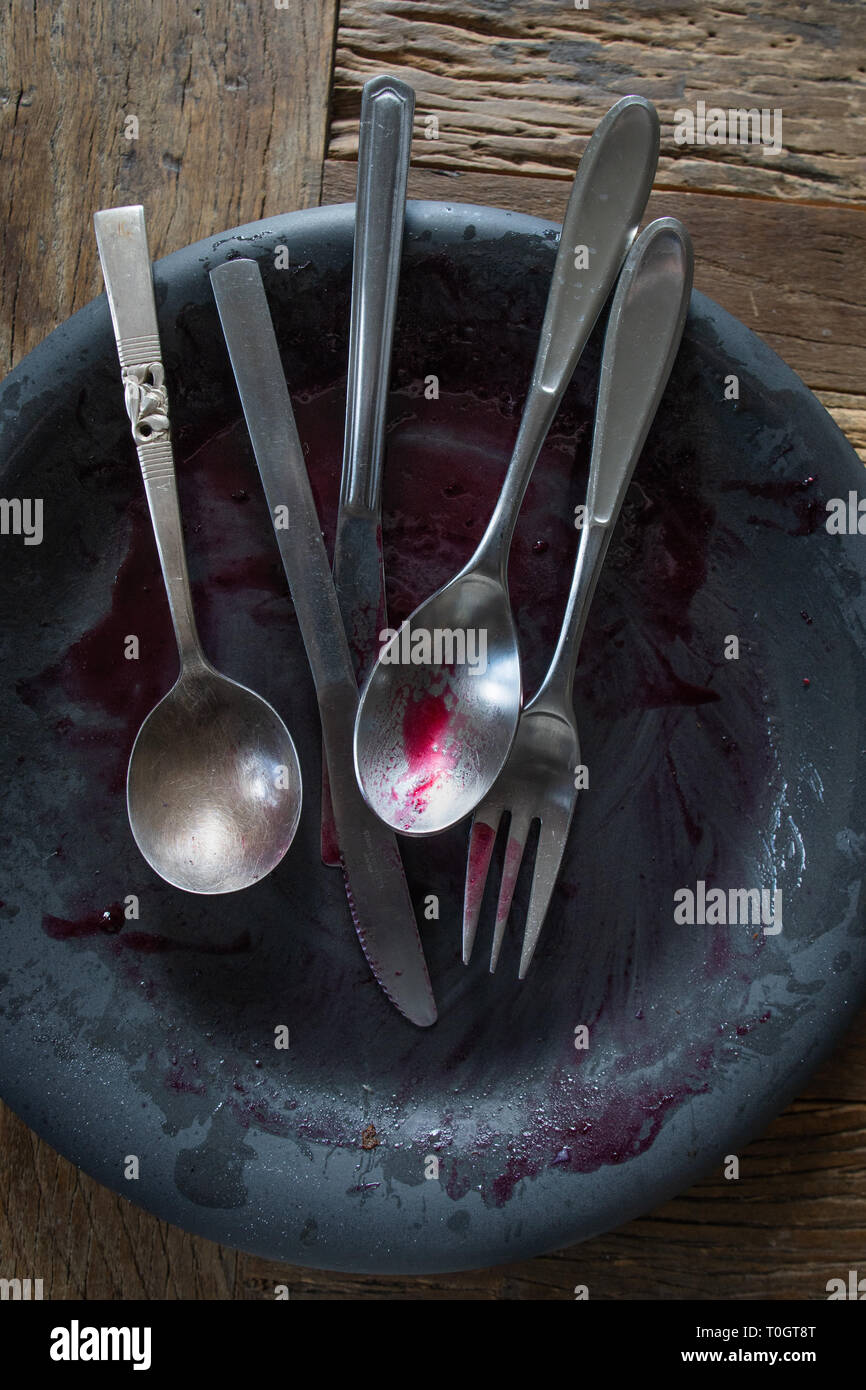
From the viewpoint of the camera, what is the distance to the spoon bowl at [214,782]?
0.69 metres

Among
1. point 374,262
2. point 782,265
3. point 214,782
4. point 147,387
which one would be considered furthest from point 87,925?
point 782,265

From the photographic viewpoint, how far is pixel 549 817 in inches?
28.0

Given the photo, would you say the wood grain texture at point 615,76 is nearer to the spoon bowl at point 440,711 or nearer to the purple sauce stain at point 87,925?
the spoon bowl at point 440,711

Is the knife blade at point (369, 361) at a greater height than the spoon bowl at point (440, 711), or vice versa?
the knife blade at point (369, 361)

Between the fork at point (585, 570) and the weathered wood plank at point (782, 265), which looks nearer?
the fork at point (585, 570)

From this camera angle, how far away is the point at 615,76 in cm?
81

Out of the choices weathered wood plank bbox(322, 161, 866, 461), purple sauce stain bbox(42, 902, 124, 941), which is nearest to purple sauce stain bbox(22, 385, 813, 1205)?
purple sauce stain bbox(42, 902, 124, 941)

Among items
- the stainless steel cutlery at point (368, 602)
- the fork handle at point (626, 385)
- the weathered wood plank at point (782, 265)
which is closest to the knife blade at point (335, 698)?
the stainless steel cutlery at point (368, 602)

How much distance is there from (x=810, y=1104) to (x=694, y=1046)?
14 centimetres

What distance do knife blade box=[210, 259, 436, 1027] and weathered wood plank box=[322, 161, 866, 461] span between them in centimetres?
24

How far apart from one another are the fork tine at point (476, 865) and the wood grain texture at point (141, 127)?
20.2 inches

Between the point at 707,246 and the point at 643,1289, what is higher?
the point at 707,246

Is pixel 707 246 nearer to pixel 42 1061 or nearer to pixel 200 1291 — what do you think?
pixel 42 1061
